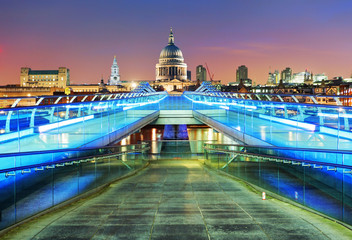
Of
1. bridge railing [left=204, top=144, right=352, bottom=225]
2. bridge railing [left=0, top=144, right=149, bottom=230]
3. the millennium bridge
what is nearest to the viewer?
the millennium bridge

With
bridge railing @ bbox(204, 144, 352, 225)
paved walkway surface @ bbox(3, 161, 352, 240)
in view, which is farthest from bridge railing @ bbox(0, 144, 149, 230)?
bridge railing @ bbox(204, 144, 352, 225)

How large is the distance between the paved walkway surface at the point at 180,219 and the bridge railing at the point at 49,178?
0.32 m

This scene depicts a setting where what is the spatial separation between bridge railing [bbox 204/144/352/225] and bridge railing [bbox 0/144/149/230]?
4595mm

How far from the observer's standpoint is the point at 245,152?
1338cm

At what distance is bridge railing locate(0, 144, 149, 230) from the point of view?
7.75 m

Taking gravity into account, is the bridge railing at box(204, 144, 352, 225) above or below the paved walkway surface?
above

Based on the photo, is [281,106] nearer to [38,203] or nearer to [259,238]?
[259,238]

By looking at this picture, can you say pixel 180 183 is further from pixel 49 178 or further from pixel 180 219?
pixel 180 219

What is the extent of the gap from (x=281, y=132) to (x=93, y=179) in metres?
5.72

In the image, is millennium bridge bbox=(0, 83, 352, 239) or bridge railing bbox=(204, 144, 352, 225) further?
bridge railing bbox=(204, 144, 352, 225)

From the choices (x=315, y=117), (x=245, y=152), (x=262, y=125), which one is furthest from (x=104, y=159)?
(x=315, y=117)

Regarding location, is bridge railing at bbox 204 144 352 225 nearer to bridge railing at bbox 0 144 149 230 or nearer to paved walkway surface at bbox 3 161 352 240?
paved walkway surface at bbox 3 161 352 240

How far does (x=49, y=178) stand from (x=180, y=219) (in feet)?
10.7

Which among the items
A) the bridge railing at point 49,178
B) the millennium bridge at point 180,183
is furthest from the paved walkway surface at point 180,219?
the bridge railing at point 49,178
